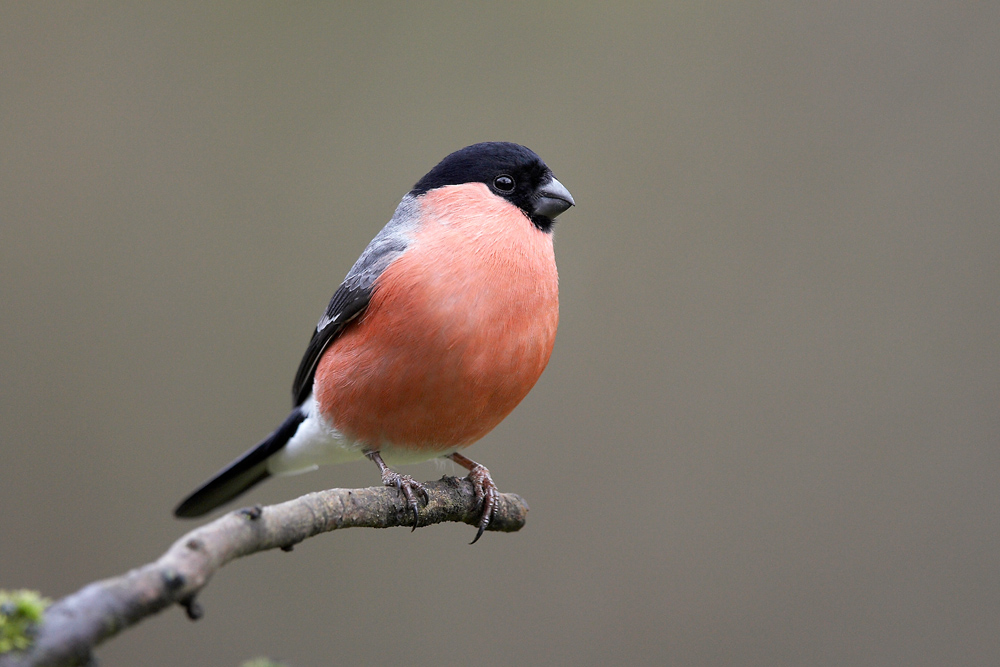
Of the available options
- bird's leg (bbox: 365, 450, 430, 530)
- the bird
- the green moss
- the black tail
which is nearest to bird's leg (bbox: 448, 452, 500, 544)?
the bird

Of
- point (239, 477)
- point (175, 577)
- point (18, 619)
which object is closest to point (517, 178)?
point (239, 477)

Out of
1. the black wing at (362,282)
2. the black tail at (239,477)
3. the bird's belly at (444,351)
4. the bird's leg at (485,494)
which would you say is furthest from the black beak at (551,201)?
the black tail at (239,477)

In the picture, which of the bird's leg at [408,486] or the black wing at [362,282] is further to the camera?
the black wing at [362,282]

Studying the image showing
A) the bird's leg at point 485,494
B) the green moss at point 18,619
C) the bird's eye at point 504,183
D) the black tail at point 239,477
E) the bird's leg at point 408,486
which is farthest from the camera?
the black tail at point 239,477

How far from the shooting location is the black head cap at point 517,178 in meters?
2.15

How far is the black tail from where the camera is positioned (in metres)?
2.46

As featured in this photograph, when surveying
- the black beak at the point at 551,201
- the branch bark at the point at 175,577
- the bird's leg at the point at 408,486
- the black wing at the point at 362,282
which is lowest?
the bird's leg at the point at 408,486

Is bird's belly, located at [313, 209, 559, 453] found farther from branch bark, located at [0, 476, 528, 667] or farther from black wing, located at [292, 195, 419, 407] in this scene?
branch bark, located at [0, 476, 528, 667]

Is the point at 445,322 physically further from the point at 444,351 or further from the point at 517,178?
the point at 517,178

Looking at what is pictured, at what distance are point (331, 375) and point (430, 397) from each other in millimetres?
373

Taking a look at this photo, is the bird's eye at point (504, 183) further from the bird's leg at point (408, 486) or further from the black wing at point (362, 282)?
the bird's leg at point (408, 486)

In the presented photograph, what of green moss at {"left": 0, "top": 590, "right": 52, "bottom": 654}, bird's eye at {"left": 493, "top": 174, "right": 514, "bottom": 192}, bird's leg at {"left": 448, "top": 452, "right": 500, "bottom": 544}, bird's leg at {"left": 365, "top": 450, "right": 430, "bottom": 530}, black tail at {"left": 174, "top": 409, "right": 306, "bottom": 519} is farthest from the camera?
black tail at {"left": 174, "top": 409, "right": 306, "bottom": 519}

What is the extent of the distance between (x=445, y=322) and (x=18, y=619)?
3.74ft

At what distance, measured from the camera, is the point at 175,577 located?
0.88 metres
